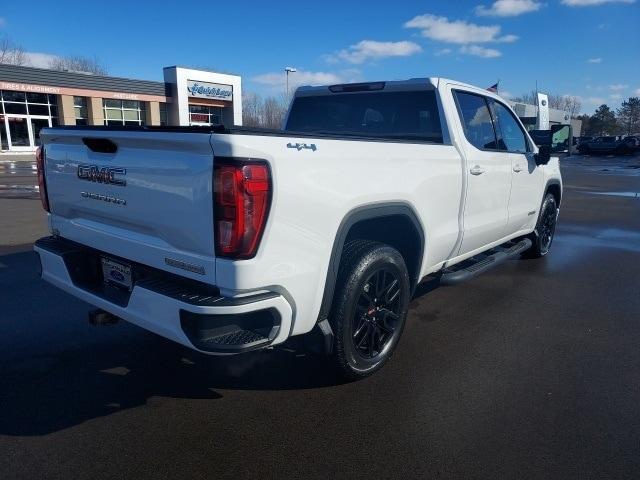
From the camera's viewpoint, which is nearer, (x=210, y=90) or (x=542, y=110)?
(x=210, y=90)

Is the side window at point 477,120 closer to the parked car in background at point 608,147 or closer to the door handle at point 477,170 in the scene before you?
the door handle at point 477,170

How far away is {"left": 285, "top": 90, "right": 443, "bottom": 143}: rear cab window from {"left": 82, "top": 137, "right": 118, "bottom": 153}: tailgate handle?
2137mm

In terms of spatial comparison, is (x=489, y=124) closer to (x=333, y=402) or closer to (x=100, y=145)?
(x=333, y=402)

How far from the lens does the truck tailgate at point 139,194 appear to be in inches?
93.7

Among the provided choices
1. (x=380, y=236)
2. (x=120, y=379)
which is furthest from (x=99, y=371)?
(x=380, y=236)

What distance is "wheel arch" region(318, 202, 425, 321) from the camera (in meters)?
2.80

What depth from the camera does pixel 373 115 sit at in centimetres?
449

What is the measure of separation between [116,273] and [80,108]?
113 ft

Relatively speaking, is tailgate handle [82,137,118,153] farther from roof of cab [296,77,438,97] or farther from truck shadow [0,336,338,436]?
roof of cab [296,77,438,97]

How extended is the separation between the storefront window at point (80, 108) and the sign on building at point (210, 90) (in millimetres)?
8185

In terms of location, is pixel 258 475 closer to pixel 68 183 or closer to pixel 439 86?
pixel 68 183

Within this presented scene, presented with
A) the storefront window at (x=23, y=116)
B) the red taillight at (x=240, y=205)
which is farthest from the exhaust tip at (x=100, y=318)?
the storefront window at (x=23, y=116)

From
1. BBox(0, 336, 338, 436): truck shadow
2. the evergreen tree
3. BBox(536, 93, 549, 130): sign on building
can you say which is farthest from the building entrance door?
the evergreen tree

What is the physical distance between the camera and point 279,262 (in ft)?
8.09
